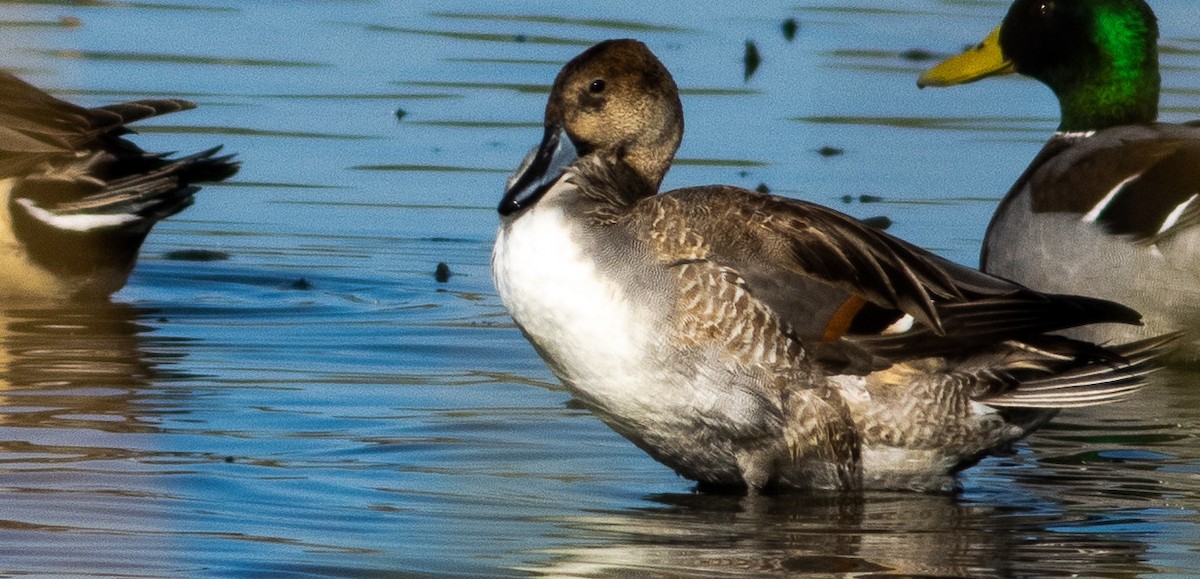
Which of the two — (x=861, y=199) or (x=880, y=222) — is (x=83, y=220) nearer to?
(x=880, y=222)

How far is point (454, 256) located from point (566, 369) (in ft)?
9.76

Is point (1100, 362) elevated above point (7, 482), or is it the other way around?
point (1100, 362)

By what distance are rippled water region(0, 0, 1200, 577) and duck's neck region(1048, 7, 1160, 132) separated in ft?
2.31

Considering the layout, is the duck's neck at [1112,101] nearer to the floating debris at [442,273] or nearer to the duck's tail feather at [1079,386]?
the floating debris at [442,273]

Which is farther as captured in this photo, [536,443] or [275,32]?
[275,32]

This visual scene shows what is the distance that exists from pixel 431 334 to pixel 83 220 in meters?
1.17

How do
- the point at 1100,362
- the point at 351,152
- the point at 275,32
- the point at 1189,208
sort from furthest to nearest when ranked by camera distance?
the point at 275,32 → the point at 351,152 → the point at 1189,208 → the point at 1100,362

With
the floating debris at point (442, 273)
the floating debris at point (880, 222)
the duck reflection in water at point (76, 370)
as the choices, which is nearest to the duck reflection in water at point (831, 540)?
the duck reflection in water at point (76, 370)

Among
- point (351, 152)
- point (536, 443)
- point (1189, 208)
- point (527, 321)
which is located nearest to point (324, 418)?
point (536, 443)

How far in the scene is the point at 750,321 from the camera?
4.92 meters

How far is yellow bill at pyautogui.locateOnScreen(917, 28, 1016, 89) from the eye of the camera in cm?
788

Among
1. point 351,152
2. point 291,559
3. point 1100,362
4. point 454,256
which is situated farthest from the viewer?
point 351,152

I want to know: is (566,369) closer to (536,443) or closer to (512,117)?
(536,443)

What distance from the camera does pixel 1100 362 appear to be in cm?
529
